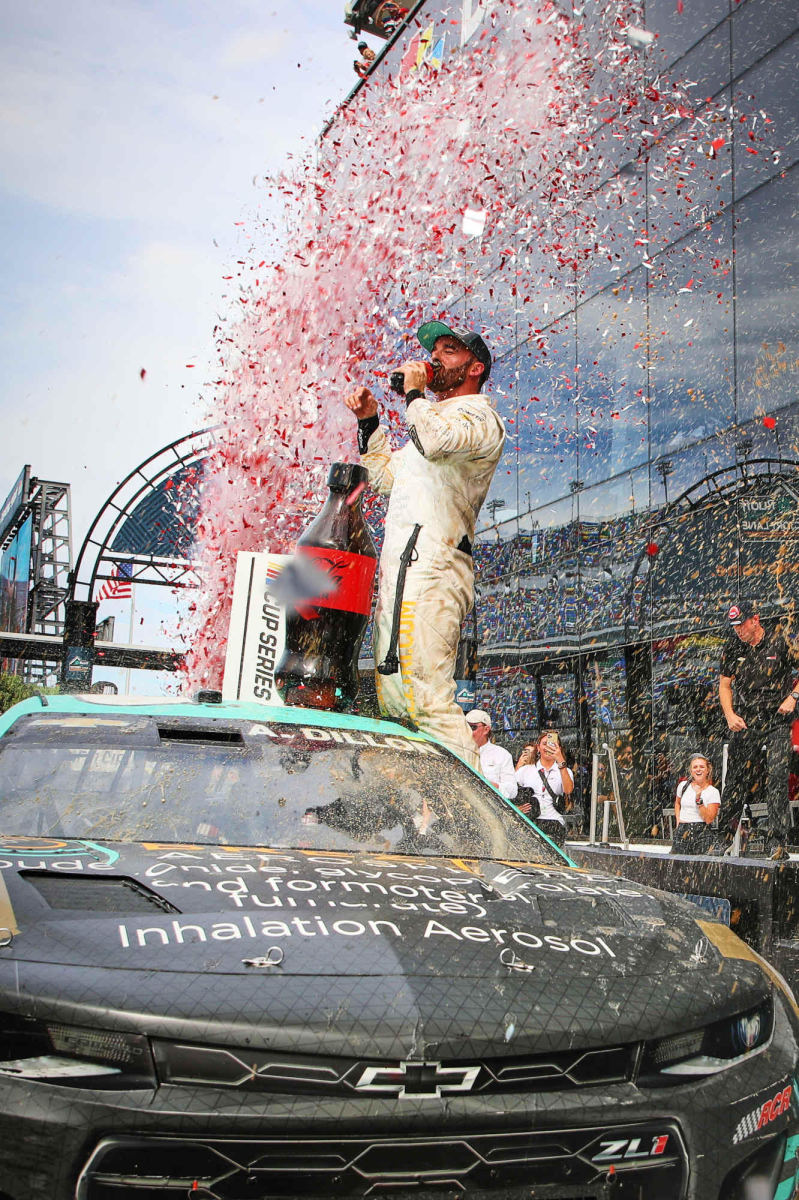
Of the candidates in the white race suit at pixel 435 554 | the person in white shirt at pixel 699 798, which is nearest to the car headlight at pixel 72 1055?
the white race suit at pixel 435 554

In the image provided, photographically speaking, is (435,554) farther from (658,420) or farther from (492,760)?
(658,420)

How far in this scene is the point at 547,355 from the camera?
15508 mm

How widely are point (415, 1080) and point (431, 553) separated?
3.18 metres

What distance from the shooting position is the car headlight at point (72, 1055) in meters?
1.73

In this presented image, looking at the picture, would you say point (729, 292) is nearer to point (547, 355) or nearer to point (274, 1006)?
point (547, 355)

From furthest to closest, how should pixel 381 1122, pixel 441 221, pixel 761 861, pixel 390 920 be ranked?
pixel 441 221 < pixel 761 861 < pixel 390 920 < pixel 381 1122

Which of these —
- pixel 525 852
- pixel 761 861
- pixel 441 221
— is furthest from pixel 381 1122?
pixel 441 221

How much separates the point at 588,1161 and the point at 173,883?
939mm

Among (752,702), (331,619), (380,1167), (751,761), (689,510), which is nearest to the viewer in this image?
(380,1167)

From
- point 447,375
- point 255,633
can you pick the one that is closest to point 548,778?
point 255,633

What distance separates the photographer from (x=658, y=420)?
1322 centimetres

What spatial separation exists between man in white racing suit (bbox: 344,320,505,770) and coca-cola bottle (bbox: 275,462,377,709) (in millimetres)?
150

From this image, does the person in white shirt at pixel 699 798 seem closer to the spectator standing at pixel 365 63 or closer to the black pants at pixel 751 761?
the black pants at pixel 751 761

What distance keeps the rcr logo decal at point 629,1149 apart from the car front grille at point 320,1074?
0.49 ft
